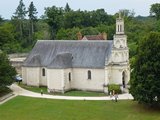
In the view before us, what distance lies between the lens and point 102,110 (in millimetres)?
56719

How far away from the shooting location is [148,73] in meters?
56.0

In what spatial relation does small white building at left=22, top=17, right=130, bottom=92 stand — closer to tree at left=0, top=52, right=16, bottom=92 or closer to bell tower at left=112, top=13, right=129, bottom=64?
bell tower at left=112, top=13, right=129, bottom=64

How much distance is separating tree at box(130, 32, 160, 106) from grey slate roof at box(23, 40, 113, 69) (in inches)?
447

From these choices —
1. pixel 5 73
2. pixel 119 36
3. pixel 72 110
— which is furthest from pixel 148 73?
pixel 5 73

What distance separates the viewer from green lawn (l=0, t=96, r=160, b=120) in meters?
54.2

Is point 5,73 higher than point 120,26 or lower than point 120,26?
lower

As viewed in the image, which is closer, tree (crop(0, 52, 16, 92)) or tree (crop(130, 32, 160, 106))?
tree (crop(130, 32, 160, 106))

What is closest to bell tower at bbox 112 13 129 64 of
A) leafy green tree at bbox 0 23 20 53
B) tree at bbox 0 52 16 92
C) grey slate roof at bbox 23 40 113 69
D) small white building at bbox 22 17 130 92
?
small white building at bbox 22 17 130 92

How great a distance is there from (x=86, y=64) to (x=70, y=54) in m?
3.40

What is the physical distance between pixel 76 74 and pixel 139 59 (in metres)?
16.0

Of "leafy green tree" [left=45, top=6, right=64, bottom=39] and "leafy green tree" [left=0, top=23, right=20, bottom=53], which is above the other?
"leafy green tree" [left=45, top=6, right=64, bottom=39]

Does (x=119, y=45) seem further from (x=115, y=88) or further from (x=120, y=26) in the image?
(x=115, y=88)

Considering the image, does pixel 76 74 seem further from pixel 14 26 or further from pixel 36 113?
pixel 14 26

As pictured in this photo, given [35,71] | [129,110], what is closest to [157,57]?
[129,110]
